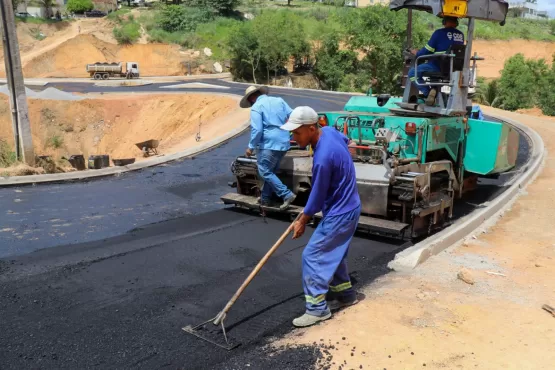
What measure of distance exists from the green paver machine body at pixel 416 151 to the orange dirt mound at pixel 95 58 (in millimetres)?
39242

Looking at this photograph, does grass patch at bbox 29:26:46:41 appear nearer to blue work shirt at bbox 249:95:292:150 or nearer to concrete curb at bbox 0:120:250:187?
concrete curb at bbox 0:120:250:187

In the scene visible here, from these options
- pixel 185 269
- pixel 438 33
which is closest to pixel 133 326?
pixel 185 269

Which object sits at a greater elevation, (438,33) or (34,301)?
(438,33)

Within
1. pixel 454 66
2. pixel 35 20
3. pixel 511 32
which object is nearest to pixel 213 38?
pixel 35 20

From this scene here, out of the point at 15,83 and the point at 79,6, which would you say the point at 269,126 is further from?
the point at 79,6

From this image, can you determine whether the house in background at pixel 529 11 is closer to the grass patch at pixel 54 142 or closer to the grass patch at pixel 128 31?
the grass patch at pixel 128 31

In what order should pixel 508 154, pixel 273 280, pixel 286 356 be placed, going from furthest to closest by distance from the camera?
1. pixel 508 154
2. pixel 273 280
3. pixel 286 356

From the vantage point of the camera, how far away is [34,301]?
4391 mm

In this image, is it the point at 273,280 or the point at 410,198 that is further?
the point at 410,198

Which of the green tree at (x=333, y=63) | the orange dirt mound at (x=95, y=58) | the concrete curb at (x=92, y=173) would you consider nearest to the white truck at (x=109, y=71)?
the orange dirt mound at (x=95, y=58)

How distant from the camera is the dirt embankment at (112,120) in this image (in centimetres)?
2019

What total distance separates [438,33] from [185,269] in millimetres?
4497

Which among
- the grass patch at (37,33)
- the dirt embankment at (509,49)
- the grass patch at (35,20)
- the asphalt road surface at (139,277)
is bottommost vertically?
the asphalt road surface at (139,277)

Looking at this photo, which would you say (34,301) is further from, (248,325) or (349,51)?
(349,51)
